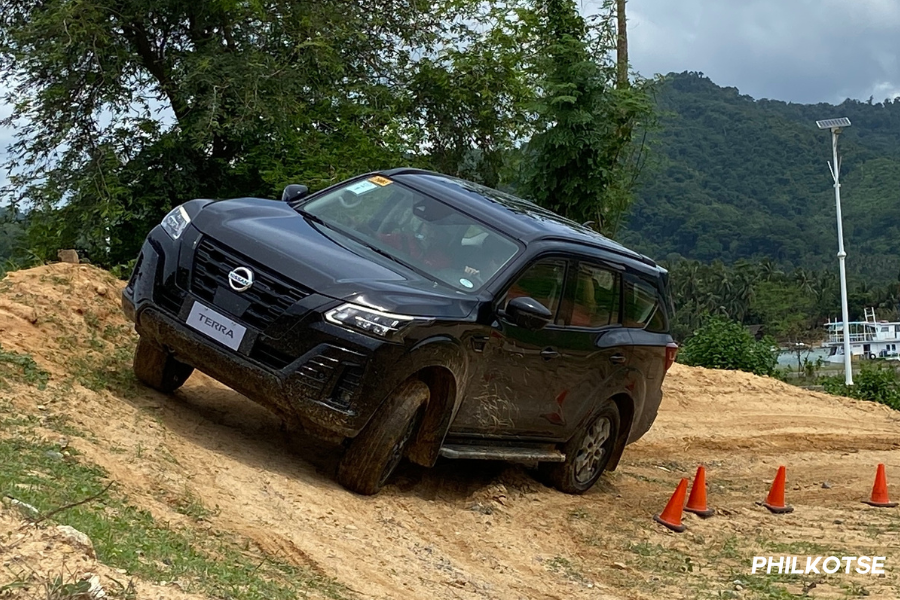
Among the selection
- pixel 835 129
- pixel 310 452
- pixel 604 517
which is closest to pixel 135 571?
pixel 310 452

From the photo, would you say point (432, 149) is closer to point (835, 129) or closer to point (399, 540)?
point (399, 540)

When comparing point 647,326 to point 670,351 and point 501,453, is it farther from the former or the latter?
point 501,453

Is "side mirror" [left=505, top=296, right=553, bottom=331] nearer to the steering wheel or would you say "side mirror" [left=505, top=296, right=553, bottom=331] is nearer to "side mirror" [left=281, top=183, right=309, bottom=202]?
the steering wheel

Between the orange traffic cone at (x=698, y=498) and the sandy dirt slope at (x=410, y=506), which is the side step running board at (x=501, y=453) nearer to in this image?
the sandy dirt slope at (x=410, y=506)

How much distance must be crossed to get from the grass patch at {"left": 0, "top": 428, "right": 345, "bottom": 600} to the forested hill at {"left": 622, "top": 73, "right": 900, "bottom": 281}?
89.7m

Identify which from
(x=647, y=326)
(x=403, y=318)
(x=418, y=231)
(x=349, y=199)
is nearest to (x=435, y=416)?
(x=403, y=318)

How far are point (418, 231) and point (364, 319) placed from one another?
146 cm

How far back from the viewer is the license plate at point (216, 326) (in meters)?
6.62

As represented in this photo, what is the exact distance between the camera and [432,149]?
61.2 ft

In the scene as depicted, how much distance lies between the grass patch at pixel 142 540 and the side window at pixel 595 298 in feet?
11.8

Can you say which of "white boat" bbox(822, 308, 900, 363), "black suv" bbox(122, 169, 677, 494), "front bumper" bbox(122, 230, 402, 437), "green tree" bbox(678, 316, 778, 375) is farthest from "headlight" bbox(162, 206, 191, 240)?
"white boat" bbox(822, 308, 900, 363)

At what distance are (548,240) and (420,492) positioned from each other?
1978 mm

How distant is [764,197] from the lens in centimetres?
11269

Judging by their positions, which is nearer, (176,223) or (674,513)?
(176,223)
